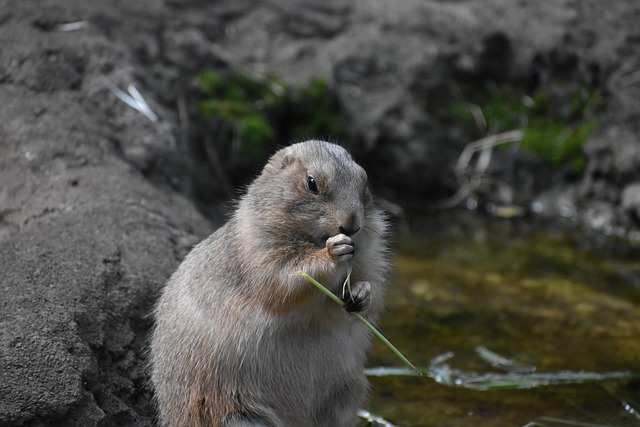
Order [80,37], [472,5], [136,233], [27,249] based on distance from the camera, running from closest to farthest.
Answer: [27,249] < [136,233] < [80,37] < [472,5]

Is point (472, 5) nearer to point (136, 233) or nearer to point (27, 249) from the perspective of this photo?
point (136, 233)

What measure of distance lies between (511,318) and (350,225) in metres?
3.70

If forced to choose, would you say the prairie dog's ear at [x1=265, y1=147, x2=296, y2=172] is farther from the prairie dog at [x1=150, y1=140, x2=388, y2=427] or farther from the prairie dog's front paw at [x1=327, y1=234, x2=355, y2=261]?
the prairie dog's front paw at [x1=327, y1=234, x2=355, y2=261]

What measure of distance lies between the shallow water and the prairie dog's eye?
2.07 m

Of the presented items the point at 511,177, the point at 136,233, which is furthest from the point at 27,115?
the point at 511,177

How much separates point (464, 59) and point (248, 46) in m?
2.74

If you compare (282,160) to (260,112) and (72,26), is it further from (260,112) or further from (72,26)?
(260,112)

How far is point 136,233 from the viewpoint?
642 cm

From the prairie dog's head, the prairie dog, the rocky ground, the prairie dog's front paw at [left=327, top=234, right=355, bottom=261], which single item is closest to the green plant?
the rocky ground

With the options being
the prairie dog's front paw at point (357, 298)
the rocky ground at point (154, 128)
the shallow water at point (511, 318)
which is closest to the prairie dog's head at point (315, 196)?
the prairie dog's front paw at point (357, 298)

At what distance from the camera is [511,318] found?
318 inches

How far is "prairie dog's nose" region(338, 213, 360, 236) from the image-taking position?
15.9 ft

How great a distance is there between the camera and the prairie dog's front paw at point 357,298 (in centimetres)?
497

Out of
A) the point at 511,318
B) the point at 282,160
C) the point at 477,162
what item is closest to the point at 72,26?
the point at 282,160
